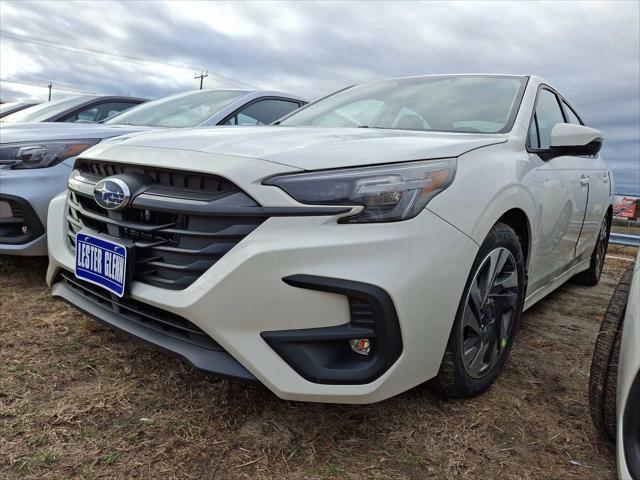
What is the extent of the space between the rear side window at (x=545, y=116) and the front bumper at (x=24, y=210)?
8.79ft

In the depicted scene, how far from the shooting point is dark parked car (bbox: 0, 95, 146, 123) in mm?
5035

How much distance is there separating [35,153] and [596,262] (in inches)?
163

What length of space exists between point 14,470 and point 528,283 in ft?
6.95

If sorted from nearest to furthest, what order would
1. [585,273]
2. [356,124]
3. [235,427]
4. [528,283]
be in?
[235,427], [528,283], [356,124], [585,273]

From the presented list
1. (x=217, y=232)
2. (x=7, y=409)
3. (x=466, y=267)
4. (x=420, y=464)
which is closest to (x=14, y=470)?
(x=7, y=409)

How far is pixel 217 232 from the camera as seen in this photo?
155cm

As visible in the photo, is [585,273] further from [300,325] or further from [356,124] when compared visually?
[300,325]

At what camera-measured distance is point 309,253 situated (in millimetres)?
1469

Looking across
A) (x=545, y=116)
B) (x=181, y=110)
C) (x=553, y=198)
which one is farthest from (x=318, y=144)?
(x=181, y=110)

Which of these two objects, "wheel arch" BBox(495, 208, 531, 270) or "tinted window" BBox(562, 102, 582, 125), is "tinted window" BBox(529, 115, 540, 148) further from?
"tinted window" BBox(562, 102, 582, 125)

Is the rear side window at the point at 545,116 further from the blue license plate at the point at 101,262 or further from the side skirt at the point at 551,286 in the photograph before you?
the blue license plate at the point at 101,262

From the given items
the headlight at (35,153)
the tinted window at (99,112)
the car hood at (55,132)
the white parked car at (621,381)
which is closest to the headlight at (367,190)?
the white parked car at (621,381)

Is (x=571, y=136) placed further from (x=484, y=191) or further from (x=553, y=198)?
(x=484, y=191)

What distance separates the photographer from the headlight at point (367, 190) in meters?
1.52
